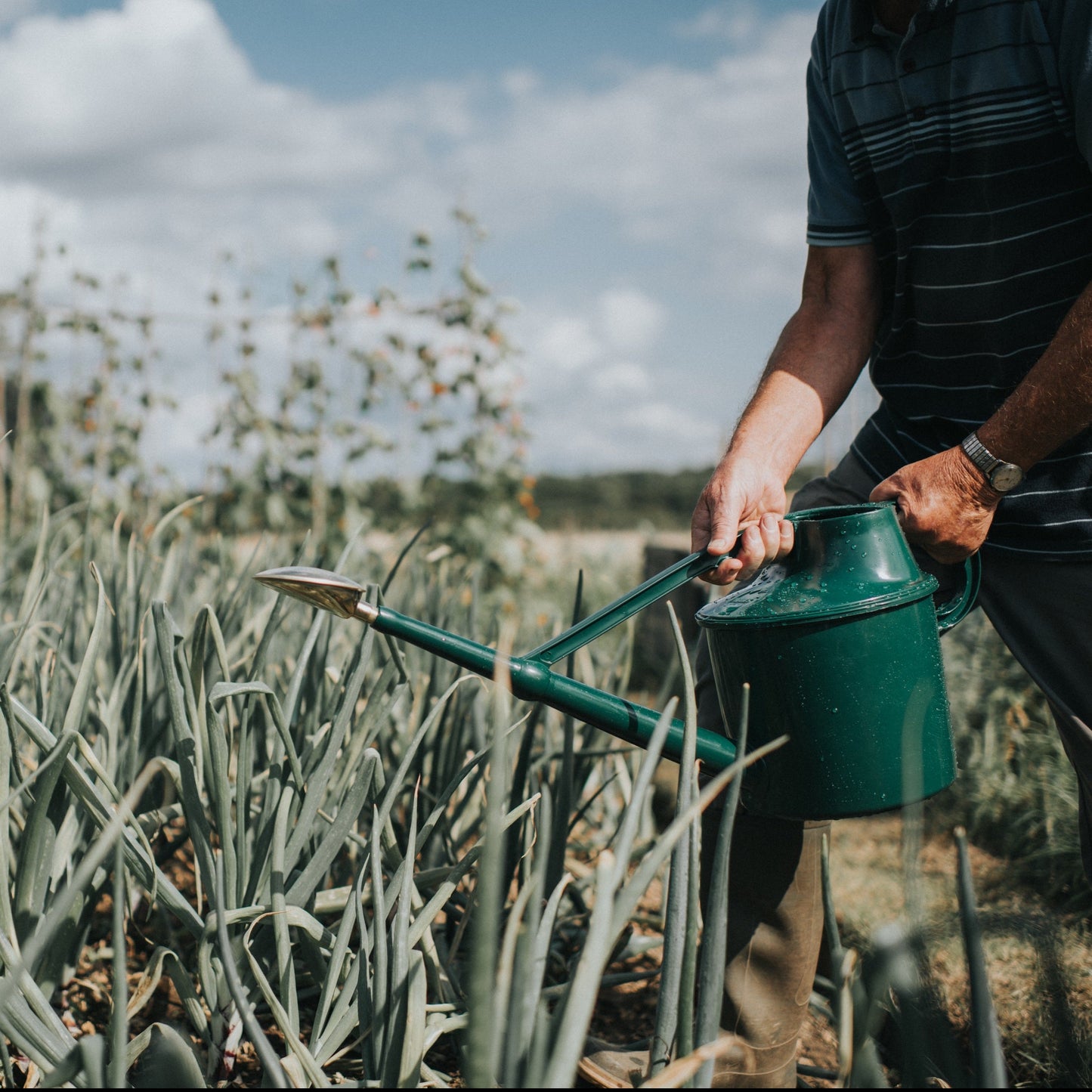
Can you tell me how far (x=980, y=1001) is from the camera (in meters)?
0.53

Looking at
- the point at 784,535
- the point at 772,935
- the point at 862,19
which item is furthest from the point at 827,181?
the point at 772,935

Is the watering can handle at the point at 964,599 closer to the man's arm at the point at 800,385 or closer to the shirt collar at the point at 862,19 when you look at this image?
the man's arm at the point at 800,385

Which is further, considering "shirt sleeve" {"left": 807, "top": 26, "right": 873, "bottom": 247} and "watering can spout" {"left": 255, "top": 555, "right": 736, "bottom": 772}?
"shirt sleeve" {"left": 807, "top": 26, "right": 873, "bottom": 247}

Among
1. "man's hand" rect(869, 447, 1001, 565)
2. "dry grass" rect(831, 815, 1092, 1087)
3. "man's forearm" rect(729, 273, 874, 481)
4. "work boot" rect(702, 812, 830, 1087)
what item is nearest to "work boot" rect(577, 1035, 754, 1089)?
"work boot" rect(702, 812, 830, 1087)

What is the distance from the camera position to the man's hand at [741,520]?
41.6 inches

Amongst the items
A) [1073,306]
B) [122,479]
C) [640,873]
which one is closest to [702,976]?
[640,873]

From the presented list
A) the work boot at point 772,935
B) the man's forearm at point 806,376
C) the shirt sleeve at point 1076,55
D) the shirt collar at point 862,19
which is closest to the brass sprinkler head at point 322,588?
the work boot at point 772,935

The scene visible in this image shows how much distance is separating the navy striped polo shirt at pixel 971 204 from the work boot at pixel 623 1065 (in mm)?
707

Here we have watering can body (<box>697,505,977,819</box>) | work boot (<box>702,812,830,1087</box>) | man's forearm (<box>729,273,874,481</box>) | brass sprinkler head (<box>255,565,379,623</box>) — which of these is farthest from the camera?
man's forearm (<box>729,273,874,481</box>)

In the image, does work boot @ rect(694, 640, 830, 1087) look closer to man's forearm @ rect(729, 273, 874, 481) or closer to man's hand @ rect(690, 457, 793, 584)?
man's hand @ rect(690, 457, 793, 584)

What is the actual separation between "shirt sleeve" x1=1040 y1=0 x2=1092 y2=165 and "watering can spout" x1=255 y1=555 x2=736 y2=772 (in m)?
0.67

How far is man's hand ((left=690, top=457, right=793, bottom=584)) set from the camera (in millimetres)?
1057

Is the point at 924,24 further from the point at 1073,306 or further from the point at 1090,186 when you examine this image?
the point at 1073,306

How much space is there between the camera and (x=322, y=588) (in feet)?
2.88
